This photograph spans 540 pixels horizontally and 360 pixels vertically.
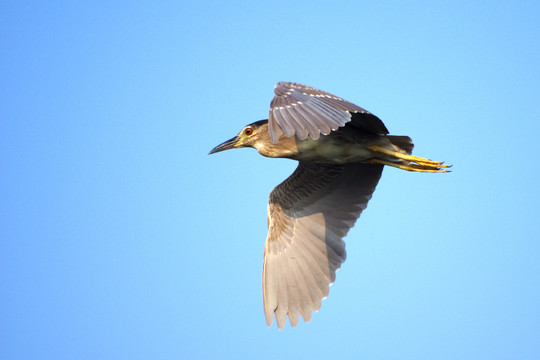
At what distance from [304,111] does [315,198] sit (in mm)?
3001

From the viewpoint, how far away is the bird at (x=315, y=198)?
7.19 m

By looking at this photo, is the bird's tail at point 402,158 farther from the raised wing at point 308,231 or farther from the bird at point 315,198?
the raised wing at point 308,231

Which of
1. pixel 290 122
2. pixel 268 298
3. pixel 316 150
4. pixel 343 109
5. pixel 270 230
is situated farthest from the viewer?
pixel 270 230

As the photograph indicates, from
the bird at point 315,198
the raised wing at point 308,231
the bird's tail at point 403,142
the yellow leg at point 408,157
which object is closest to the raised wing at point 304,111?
the bird at point 315,198

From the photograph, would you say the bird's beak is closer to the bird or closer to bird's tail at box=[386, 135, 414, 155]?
the bird

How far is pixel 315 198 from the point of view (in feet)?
27.6

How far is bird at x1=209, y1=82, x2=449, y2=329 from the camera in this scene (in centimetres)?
719

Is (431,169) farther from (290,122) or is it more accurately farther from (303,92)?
(290,122)

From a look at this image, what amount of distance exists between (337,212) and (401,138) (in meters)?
1.50

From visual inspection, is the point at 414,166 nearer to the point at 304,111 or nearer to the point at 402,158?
the point at 402,158

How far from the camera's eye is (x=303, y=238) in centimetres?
842

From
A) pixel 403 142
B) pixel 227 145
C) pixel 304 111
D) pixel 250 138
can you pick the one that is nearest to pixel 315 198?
pixel 250 138

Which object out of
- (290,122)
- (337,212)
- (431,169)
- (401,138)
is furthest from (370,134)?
(290,122)

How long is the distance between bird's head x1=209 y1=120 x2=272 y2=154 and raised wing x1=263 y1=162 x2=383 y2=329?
844mm
